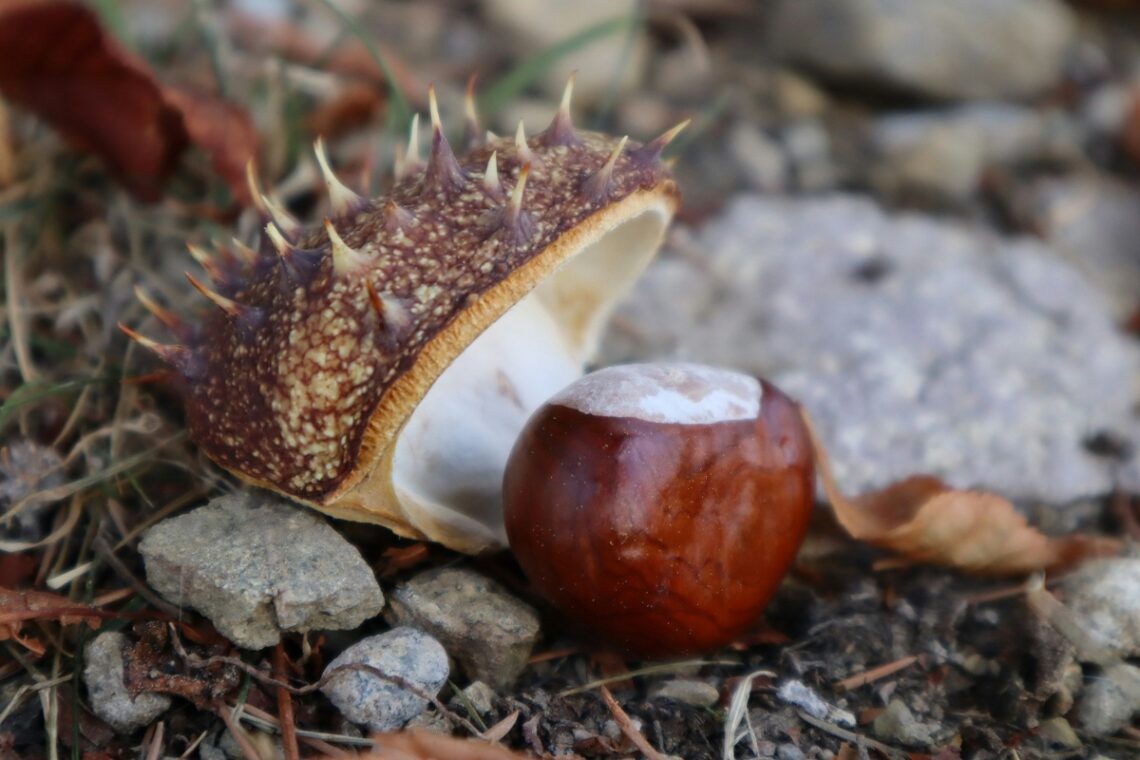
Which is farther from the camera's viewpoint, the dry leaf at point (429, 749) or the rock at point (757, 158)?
the rock at point (757, 158)

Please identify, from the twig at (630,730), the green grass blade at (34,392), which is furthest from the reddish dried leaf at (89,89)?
the twig at (630,730)

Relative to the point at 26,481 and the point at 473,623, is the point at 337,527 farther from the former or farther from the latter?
the point at 26,481

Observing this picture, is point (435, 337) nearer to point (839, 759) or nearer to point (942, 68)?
point (839, 759)

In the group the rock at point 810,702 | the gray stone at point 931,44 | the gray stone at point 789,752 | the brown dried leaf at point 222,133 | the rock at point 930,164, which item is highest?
the gray stone at point 931,44

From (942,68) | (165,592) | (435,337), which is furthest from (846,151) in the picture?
(165,592)

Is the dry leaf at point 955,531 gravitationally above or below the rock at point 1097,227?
below

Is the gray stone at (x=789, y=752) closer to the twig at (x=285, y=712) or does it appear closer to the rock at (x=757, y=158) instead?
the twig at (x=285, y=712)

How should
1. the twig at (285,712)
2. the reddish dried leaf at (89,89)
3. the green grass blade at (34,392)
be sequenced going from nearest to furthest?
the twig at (285,712), the green grass blade at (34,392), the reddish dried leaf at (89,89)
